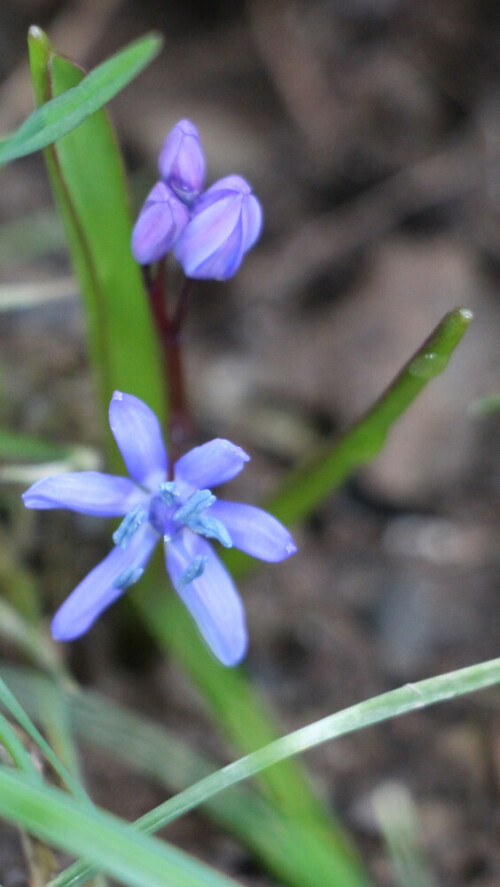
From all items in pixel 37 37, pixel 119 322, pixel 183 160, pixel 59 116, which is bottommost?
pixel 119 322

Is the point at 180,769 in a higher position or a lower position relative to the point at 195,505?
lower

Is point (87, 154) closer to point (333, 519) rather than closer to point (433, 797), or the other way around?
point (333, 519)

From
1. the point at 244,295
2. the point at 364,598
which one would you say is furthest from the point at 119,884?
the point at 244,295

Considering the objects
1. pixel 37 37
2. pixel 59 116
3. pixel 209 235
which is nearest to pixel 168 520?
pixel 209 235

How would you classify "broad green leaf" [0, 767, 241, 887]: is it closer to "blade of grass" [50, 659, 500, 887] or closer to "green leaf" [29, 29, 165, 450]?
"blade of grass" [50, 659, 500, 887]

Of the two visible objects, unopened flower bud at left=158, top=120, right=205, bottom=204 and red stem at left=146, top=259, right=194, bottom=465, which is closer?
unopened flower bud at left=158, top=120, right=205, bottom=204

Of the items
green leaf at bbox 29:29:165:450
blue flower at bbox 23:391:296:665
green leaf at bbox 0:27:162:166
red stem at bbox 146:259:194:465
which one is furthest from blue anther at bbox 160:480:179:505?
green leaf at bbox 0:27:162:166

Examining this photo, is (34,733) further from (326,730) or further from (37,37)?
(37,37)
